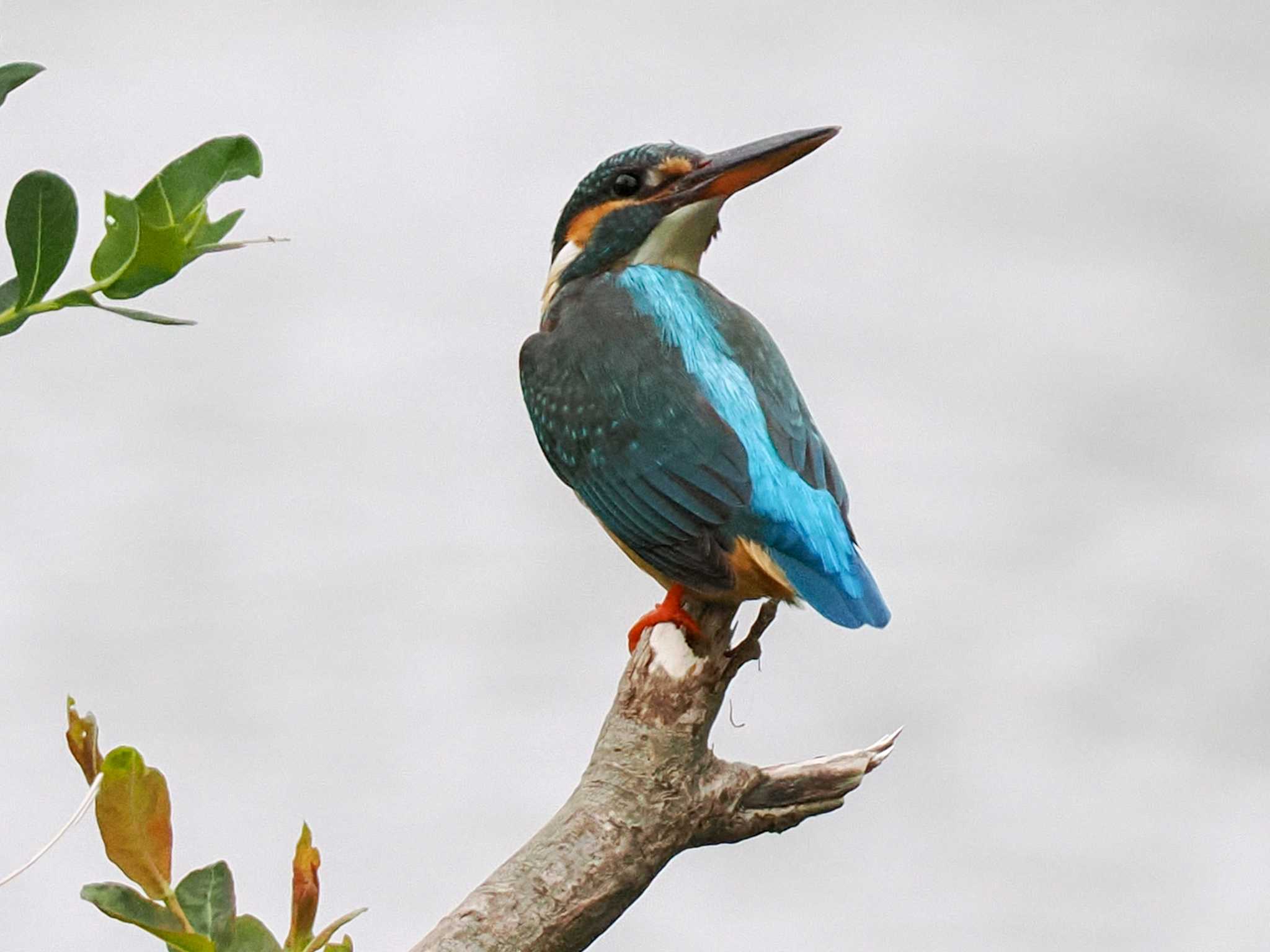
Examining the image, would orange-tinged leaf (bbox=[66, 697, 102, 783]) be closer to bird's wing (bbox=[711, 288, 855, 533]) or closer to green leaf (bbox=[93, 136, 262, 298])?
green leaf (bbox=[93, 136, 262, 298])

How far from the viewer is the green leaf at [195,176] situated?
2.58 ft

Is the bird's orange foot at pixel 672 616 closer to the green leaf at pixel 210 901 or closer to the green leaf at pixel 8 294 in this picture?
the green leaf at pixel 210 901

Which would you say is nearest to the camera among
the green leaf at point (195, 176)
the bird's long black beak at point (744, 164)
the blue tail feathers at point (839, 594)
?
the green leaf at point (195, 176)

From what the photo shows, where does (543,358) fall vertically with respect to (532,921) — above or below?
above

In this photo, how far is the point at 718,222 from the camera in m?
2.11

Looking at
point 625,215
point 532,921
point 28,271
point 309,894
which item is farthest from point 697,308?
point 28,271

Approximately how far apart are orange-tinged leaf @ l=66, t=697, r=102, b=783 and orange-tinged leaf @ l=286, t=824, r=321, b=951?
131 mm

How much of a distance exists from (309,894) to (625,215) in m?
1.27

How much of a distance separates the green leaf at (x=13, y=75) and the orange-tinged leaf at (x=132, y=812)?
13.3 inches

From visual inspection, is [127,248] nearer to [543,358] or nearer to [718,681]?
[718,681]

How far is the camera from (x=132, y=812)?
847 millimetres

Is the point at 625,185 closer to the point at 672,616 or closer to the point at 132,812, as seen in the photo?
the point at 672,616

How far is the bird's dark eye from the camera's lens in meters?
2.06

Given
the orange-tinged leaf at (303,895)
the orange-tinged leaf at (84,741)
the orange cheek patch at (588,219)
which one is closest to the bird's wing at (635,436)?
the orange cheek patch at (588,219)
